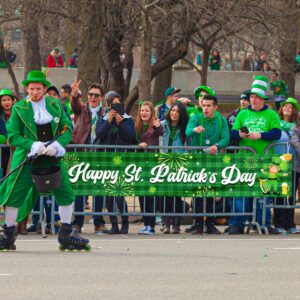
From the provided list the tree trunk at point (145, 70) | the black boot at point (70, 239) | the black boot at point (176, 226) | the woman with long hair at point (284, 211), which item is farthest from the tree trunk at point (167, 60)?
the black boot at point (70, 239)

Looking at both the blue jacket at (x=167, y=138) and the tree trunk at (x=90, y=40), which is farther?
the tree trunk at (x=90, y=40)

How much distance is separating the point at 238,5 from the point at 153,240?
14.3 m

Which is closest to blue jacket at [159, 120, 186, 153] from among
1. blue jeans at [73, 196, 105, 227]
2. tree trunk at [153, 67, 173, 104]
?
blue jeans at [73, 196, 105, 227]

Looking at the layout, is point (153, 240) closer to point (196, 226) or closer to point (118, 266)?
point (196, 226)

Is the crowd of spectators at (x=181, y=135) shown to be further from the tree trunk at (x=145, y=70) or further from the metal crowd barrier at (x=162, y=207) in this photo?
the tree trunk at (x=145, y=70)

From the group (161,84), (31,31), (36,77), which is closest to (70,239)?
(36,77)

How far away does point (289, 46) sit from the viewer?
3694cm

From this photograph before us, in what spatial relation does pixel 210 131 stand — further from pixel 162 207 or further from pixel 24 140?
pixel 24 140

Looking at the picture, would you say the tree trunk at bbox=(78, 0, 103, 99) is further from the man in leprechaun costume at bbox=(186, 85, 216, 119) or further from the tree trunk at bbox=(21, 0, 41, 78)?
the man in leprechaun costume at bbox=(186, 85, 216, 119)

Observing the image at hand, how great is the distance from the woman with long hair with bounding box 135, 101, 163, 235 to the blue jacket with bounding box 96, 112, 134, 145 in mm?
148

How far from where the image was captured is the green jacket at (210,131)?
15.6m

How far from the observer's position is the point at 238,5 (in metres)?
27.9

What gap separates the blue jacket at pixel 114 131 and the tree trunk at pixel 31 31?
1267 cm

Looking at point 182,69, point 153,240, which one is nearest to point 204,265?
point 153,240
